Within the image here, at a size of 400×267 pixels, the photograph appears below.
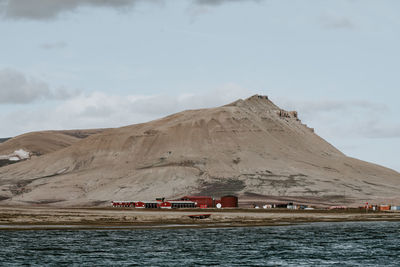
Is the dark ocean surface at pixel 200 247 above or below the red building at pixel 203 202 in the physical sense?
below

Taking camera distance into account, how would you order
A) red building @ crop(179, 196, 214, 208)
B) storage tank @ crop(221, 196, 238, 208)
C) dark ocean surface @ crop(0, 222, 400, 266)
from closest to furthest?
dark ocean surface @ crop(0, 222, 400, 266)
red building @ crop(179, 196, 214, 208)
storage tank @ crop(221, 196, 238, 208)

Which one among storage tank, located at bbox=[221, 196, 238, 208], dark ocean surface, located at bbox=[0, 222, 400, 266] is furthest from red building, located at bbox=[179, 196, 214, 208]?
dark ocean surface, located at bbox=[0, 222, 400, 266]

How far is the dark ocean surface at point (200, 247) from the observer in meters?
Result: 67.4

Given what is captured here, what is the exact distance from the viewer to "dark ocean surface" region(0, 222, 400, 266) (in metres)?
67.4

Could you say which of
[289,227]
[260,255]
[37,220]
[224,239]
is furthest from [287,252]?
[37,220]

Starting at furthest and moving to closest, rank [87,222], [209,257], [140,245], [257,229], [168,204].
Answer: [168,204]
[87,222]
[257,229]
[140,245]
[209,257]

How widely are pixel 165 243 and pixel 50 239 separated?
49.7ft

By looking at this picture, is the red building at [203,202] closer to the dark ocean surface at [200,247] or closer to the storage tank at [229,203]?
the storage tank at [229,203]

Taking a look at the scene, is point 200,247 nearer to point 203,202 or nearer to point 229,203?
point 203,202

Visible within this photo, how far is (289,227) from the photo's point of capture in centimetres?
11781

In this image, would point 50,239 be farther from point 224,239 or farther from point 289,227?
point 289,227

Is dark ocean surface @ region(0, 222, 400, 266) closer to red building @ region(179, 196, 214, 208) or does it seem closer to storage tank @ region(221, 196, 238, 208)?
red building @ region(179, 196, 214, 208)

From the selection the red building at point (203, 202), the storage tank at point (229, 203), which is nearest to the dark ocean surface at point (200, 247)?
the red building at point (203, 202)

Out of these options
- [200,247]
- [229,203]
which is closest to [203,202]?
[229,203]
